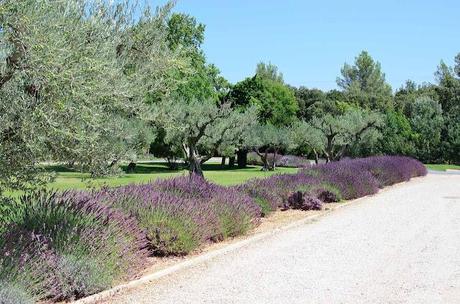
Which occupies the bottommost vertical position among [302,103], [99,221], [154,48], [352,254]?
[352,254]

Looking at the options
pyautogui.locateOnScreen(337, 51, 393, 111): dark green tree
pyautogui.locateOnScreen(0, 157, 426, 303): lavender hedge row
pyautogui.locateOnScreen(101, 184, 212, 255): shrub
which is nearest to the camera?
pyautogui.locateOnScreen(0, 157, 426, 303): lavender hedge row

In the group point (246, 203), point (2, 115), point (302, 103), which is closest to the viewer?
point (2, 115)

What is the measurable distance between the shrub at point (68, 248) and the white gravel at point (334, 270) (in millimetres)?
447

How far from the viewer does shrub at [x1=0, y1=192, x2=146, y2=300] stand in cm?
623

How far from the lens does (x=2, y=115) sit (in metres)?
5.43

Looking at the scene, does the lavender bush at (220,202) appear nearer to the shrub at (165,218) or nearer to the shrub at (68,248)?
the shrub at (165,218)

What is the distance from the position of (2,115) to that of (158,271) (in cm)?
373

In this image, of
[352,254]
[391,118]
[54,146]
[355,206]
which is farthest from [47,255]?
[391,118]

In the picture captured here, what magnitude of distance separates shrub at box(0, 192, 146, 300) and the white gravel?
45 centimetres

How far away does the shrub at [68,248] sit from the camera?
623 centimetres

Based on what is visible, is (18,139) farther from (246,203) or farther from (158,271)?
(246,203)

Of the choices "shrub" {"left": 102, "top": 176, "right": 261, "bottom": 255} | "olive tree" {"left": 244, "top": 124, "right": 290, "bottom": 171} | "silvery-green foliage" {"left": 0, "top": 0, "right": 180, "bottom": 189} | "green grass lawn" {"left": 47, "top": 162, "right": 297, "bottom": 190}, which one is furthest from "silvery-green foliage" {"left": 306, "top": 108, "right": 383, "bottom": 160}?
"silvery-green foliage" {"left": 0, "top": 0, "right": 180, "bottom": 189}

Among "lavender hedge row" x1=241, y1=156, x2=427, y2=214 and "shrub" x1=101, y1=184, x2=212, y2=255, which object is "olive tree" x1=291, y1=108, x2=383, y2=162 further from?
"shrub" x1=101, y1=184, x2=212, y2=255

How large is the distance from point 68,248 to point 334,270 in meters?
3.93
